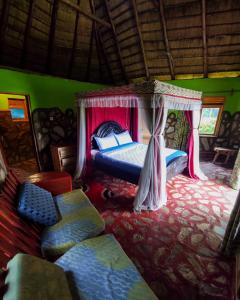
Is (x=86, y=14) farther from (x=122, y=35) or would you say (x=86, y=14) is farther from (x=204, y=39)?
(x=204, y=39)

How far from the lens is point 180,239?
2150mm

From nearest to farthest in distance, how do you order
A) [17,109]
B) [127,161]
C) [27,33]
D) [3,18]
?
[3,18] → [127,161] → [27,33] → [17,109]

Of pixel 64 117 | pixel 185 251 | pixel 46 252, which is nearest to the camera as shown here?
pixel 46 252

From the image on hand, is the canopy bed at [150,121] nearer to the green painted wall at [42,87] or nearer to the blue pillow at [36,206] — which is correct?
the green painted wall at [42,87]

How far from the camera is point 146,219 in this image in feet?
8.32

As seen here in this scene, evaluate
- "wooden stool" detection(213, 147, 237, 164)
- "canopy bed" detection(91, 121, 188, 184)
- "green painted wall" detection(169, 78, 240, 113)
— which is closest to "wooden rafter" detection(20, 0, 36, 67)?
"canopy bed" detection(91, 121, 188, 184)

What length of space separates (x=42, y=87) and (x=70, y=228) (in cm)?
350

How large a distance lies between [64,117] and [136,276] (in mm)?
4144

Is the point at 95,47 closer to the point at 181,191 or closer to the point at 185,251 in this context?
the point at 181,191

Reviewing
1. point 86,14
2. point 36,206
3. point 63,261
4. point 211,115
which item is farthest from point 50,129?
point 211,115

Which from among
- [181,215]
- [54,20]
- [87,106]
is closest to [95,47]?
[54,20]

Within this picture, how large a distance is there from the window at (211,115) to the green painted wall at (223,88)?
0.52 feet

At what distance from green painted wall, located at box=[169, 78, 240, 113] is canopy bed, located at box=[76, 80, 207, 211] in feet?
5.87

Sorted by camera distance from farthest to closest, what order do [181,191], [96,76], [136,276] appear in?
1. [96,76]
2. [181,191]
3. [136,276]
